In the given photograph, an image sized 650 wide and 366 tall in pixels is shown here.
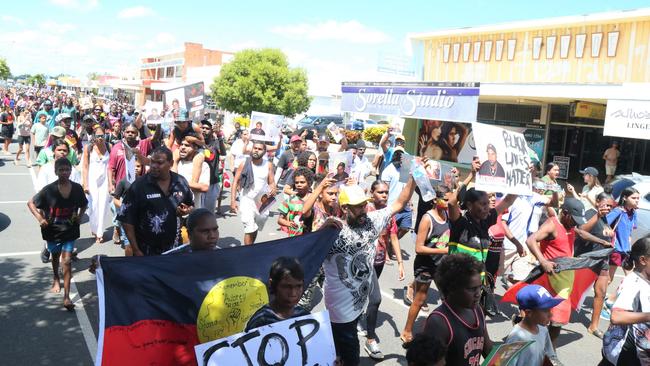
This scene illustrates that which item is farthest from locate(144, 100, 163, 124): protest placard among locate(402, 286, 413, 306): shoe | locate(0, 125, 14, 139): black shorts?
locate(0, 125, 14, 139): black shorts

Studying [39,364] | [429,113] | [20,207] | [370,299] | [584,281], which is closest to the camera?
[39,364]

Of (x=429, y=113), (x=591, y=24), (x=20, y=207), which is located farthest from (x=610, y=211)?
(x=591, y=24)

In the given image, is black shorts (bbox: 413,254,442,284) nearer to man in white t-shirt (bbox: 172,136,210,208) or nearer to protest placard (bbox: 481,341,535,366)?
protest placard (bbox: 481,341,535,366)

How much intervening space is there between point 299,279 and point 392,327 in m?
3.17

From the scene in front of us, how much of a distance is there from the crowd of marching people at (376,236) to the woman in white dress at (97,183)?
0.02 meters

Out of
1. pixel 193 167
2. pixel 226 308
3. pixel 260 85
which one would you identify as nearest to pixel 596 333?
pixel 226 308

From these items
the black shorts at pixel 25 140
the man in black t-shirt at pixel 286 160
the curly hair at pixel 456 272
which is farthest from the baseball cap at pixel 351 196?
the black shorts at pixel 25 140

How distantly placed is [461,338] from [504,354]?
0.76ft

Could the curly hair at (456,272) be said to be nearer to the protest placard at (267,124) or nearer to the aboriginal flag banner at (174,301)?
the aboriginal flag banner at (174,301)

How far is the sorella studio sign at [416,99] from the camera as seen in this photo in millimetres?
17281

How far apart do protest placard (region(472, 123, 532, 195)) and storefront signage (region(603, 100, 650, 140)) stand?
12.1 metres

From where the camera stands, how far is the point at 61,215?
605 centimetres

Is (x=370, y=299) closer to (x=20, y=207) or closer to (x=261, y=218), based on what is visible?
(x=261, y=218)

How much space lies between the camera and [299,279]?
3.12 metres
